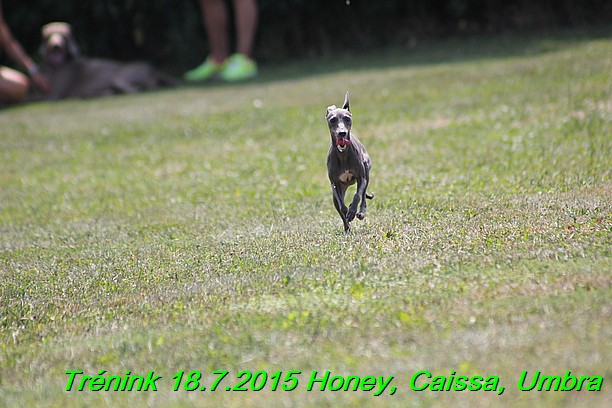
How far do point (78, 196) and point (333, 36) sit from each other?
11.4 metres

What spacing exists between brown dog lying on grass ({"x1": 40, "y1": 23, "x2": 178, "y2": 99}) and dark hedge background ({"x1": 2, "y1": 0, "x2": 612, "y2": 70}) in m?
1.98

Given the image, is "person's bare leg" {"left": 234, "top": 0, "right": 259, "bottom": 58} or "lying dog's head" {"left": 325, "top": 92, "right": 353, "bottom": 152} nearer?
"lying dog's head" {"left": 325, "top": 92, "right": 353, "bottom": 152}

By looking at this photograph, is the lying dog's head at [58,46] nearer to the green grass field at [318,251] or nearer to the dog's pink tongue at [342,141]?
the green grass field at [318,251]

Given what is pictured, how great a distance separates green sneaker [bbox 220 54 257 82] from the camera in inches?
651

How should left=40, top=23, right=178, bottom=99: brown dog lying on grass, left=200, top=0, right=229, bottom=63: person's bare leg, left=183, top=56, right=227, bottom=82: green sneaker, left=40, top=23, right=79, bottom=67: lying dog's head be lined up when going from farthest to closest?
left=183, top=56, right=227, bottom=82: green sneaker < left=200, top=0, right=229, bottom=63: person's bare leg < left=40, top=23, right=178, bottom=99: brown dog lying on grass < left=40, top=23, right=79, bottom=67: lying dog's head

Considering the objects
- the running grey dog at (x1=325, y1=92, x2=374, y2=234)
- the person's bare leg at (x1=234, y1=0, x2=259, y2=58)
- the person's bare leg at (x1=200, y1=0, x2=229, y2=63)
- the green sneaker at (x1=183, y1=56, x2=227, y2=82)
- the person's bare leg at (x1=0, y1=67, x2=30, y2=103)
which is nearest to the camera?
the running grey dog at (x1=325, y1=92, x2=374, y2=234)

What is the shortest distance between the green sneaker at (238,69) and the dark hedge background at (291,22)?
7.45 feet

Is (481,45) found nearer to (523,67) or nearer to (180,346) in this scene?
(523,67)

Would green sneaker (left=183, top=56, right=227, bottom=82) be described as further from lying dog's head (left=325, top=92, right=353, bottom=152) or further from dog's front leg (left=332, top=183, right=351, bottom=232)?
lying dog's head (left=325, top=92, right=353, bottom=152)

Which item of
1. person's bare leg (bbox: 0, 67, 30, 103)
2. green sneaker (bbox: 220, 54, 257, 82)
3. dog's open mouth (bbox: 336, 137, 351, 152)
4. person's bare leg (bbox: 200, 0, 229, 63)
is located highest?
dog's open mouth (bbox: 336, 137, 351, 152)

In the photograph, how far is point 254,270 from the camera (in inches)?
216

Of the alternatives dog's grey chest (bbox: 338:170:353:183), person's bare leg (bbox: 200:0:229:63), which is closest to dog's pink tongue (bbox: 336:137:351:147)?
dog's grey chest (bbox: 338:170:353:183)

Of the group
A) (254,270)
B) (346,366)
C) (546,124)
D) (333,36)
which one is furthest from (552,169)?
(333,36)

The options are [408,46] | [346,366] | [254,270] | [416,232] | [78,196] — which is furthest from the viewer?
[408,46]
